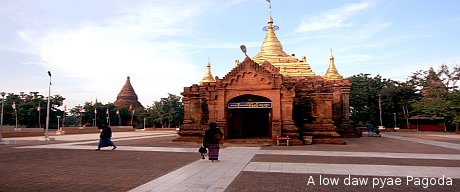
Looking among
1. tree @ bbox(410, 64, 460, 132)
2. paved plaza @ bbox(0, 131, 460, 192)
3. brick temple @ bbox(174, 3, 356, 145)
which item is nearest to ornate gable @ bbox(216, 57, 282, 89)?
brick temple @ bbox(174, 3, 356, 145)

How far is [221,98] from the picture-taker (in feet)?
65.7

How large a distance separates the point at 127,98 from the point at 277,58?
49745 millimetres

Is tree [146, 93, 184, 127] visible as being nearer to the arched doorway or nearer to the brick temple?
the arched doorway

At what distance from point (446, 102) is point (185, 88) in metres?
29.4

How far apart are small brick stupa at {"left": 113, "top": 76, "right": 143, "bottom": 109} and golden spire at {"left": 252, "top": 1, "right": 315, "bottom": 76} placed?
1788 inches

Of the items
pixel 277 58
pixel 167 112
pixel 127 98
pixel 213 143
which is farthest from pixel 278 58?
pixel 127 98

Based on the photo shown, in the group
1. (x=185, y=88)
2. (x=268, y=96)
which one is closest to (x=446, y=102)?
(x=268, y=96)

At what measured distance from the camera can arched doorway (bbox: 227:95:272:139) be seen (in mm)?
19891

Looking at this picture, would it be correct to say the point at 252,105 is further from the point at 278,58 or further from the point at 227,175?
the point at 227,175

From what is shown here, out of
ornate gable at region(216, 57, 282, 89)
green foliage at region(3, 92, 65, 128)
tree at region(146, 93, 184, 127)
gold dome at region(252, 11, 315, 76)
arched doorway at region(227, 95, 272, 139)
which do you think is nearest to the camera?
ornate gable at region(216, 57, 282, 89)

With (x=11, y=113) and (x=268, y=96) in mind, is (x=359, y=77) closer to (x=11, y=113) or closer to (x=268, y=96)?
(x=268, y=96)

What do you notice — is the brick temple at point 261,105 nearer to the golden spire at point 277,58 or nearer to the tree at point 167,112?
the golden spire at point 277,58

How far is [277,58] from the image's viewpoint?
96.0 feet

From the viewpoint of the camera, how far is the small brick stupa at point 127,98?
69.6 m
